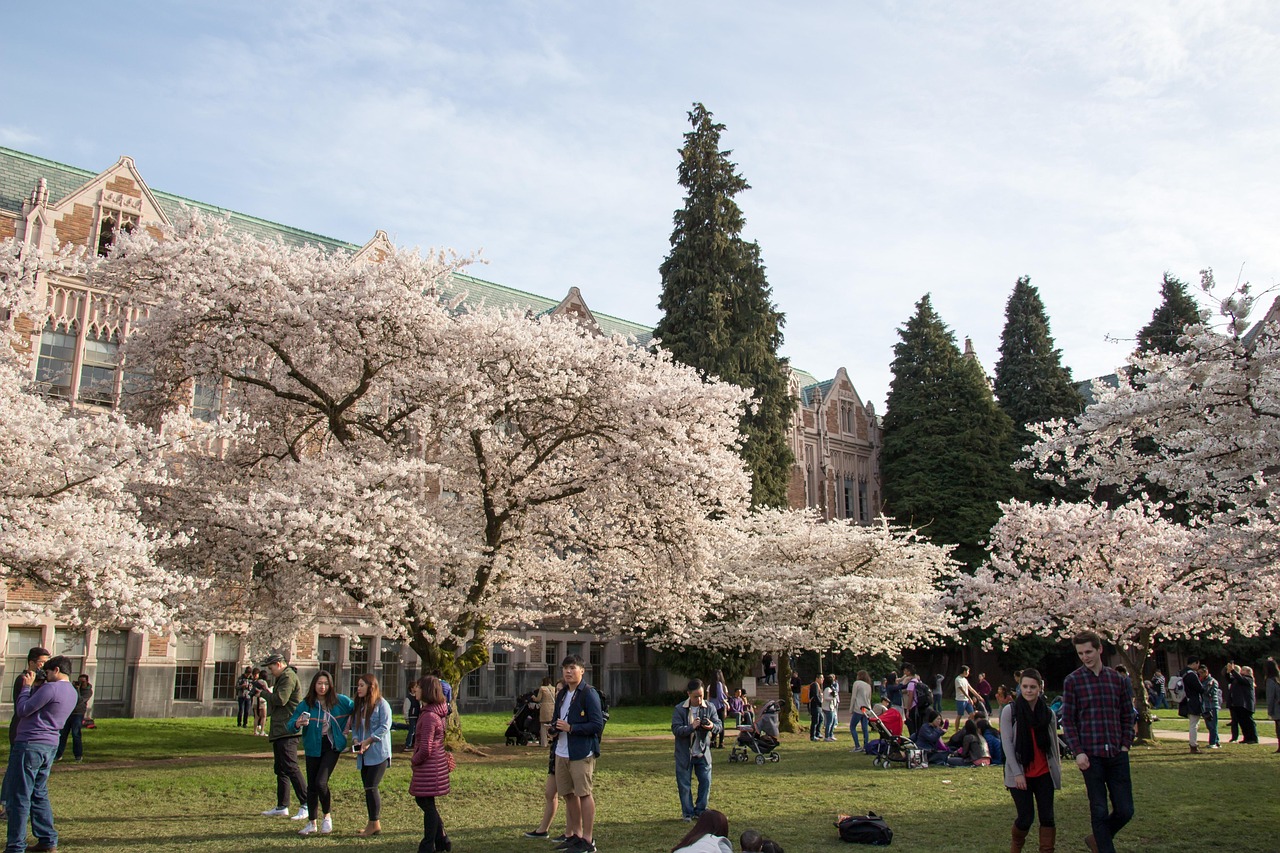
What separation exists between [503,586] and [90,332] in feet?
52.9

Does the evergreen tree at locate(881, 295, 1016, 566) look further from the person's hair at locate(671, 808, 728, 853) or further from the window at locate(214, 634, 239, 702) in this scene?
the person's hair at locate(671, 808, 728, 853)

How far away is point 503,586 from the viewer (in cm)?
2056

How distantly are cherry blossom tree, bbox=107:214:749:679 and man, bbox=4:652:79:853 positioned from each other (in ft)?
21.6

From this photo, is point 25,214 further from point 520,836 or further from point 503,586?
point 520,836

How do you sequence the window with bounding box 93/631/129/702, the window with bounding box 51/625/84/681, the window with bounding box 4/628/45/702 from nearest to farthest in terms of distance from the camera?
the window with bounding box 4/628/45/702 < the window with bounding box 51/625/84/681 < the window with bounding box 93/631/129/702

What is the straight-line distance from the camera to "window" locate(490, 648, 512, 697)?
1401 inches

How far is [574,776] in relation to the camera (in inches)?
357

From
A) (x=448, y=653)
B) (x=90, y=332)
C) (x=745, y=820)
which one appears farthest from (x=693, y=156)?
(x=745, y=820)

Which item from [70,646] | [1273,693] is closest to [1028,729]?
[1273,693]

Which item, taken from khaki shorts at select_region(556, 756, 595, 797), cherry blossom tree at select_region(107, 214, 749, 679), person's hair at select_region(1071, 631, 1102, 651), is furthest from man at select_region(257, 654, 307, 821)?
person's hair at select_region(1071, 631, 1102, 651)

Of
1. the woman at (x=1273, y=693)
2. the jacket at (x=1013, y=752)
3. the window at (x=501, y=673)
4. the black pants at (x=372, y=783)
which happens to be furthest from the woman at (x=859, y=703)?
the window at (x=501, y=673)

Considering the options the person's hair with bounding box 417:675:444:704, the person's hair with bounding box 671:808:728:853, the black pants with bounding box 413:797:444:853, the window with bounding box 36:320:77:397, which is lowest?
the black pants with bounding box 413:797:444:853

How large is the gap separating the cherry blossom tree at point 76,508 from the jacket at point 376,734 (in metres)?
5.40

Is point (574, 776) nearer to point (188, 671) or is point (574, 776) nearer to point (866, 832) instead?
point (866, 832)
